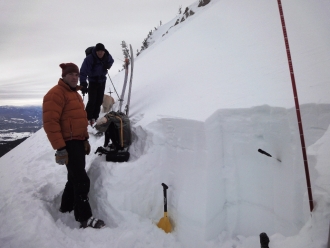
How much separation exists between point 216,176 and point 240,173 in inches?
13.5

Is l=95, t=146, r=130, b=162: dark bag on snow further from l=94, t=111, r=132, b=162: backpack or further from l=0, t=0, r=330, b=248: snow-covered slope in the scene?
l=0, t=0, r=330, b=248: snow-covered slope

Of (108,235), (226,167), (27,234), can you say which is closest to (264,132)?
(226,167)

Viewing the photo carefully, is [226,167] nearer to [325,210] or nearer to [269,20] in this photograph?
[325,210]

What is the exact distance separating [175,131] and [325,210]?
80.7 inches

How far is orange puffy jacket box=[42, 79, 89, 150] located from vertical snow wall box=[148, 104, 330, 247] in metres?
1.51

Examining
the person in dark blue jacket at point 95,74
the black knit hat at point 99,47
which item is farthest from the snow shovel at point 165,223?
the black knit hat at point 99,47

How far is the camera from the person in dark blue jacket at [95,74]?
4.55 m

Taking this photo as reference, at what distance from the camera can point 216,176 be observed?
114 inches

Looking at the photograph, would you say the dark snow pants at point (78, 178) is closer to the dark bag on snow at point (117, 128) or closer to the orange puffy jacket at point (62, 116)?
the orange puffy jacket at point (62, 116)

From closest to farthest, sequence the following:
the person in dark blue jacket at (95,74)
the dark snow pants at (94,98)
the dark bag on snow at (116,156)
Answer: the dark bag on snow at (116,156), the person in dark blue jacket at (95,74), the dark snow pants at (94,98)

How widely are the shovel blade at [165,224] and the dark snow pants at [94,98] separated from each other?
324 cm

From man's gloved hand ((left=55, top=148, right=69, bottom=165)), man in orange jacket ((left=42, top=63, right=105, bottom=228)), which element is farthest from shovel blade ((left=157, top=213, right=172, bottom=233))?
man's gloved hand ((left=55, top=148, right=69, bottom=165))

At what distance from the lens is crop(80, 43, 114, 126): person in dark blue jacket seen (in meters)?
4.55

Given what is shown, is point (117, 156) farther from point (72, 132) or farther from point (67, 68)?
point (67, 68)
